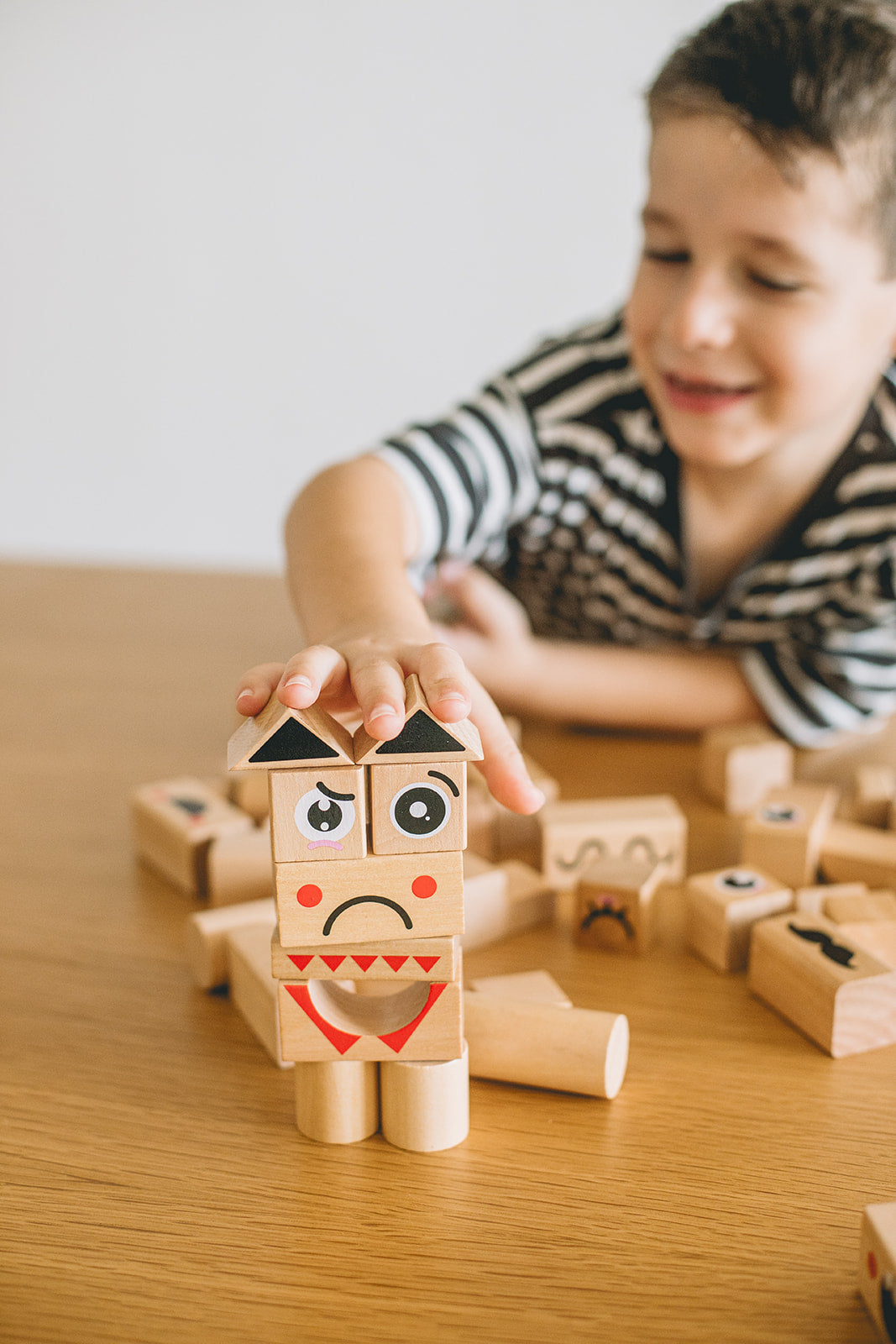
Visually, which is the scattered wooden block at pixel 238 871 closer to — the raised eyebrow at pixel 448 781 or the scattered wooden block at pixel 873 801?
the raised eyebrow at pixel 448 781

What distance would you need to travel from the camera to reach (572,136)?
98.3 inches

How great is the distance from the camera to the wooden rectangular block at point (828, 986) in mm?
569

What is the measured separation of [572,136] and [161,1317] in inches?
99.8

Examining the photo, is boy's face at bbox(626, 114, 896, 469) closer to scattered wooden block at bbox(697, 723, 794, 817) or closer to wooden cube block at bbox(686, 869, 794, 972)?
scattered wooden block at bbox(697, 723, 794, 817)

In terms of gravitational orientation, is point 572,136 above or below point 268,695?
above

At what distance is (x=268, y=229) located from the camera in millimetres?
2615

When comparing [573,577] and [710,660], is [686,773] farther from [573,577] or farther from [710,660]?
[573,577]

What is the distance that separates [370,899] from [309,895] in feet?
0.08

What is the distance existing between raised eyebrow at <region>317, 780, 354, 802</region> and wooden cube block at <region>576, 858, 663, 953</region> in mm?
243

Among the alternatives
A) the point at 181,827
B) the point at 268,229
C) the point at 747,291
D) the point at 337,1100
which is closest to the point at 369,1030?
the point at 337,1100

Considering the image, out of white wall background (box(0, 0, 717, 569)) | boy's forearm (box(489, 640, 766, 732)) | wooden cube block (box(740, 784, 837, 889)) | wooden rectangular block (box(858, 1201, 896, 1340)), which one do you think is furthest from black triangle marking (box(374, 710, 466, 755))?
white wall background (box(0, 0, 717, 569))

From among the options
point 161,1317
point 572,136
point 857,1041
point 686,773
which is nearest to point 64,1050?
point 161,1317

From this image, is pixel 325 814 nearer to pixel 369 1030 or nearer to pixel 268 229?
pixel 369 1030

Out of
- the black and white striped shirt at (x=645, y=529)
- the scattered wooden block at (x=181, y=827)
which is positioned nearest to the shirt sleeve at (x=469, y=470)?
Answer: the black and white striped shirt at (x=645, y=529)
